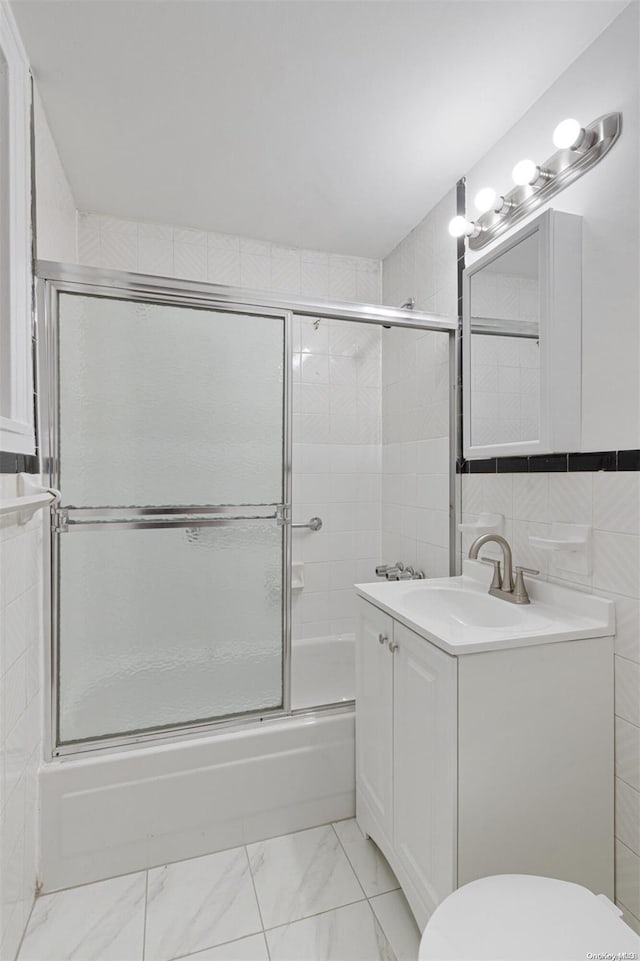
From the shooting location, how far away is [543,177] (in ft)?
4.67

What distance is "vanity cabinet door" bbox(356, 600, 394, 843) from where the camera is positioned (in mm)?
1431

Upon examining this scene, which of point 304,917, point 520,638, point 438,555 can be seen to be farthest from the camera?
point 438,555

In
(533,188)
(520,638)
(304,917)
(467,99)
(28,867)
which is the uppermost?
(467,99)

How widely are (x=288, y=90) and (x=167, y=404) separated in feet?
3.50

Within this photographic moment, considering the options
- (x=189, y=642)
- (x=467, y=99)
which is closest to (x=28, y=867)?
(x=189, y=642)

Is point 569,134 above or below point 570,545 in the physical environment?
above

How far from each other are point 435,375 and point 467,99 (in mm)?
979

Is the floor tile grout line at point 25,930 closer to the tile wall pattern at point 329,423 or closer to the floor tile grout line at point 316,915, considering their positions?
the floor tile grout line at point 316,915

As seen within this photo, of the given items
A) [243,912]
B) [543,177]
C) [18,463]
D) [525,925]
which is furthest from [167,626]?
[543,177]

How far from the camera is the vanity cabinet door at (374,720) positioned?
1431 millimetres

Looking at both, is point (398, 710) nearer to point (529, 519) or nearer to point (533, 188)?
point (529, 519)

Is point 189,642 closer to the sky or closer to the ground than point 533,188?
closer to the ground

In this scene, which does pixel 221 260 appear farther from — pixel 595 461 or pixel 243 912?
pixel 243 912

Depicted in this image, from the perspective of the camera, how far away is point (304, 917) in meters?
1.35
